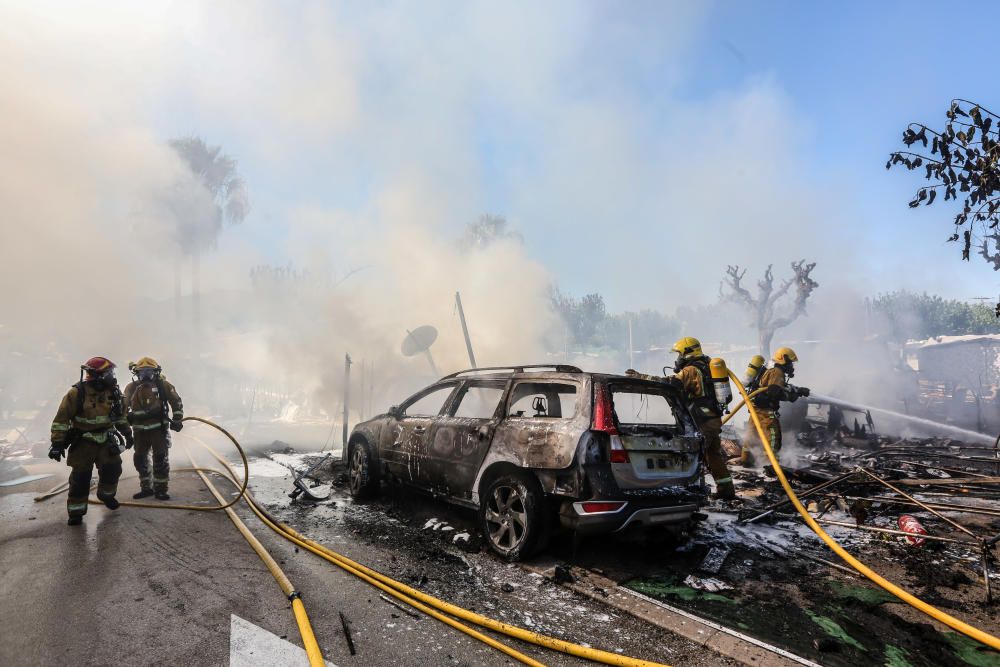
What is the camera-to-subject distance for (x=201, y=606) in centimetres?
307

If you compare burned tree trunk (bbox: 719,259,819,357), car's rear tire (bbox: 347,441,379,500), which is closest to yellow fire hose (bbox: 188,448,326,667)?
car's rear tire (bbox: 347,441,379,500)

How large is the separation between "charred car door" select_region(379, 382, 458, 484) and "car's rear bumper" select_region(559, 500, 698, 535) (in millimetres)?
1900

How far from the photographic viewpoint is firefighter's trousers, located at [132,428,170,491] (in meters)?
6.33

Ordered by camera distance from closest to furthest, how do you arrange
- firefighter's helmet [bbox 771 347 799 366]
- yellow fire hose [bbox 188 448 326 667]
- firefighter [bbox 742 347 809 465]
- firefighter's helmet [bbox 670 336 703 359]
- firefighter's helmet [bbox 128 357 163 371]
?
yellow fire hose [bbox 188 448 326 667] → firefighter's helmet [bbox 670 336 703 359] → firefighter's helmet [bbox 128 357 163 371] → firefighter [bbox 742 347 809 465] → firefighter's helmet [bbox 771 347 799 366]

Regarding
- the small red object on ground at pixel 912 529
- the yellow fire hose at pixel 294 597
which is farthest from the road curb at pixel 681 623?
the small red object on ground at pixel 912 529

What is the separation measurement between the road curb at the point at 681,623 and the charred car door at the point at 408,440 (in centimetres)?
185

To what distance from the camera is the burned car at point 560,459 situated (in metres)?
3.69

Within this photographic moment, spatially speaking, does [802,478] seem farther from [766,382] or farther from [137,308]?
[137,308]

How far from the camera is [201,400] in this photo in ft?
80.4

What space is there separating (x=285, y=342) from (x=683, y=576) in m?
22.3

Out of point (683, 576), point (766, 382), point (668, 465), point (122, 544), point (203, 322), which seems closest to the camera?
point (683, 576)

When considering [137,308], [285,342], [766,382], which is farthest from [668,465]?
[137,308]

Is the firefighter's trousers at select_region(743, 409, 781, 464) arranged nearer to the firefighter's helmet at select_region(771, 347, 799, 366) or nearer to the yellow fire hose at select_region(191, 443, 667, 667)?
the firefighter's helmet at select_region(771, 347, 799, 366)

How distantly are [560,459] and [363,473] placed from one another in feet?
10.7
